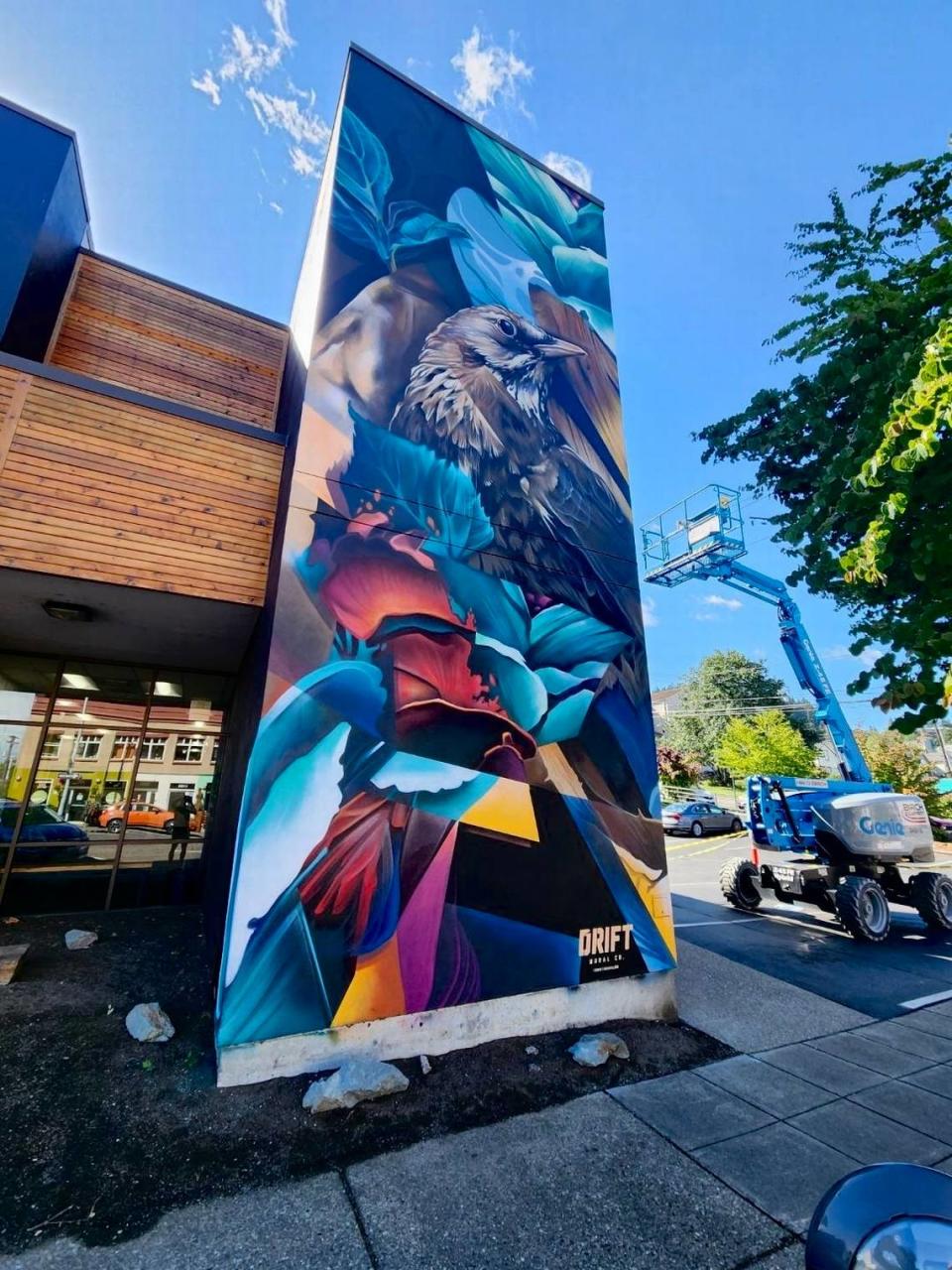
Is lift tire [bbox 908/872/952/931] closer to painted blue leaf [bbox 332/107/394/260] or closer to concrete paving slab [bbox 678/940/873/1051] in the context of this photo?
concrete paving slab [bbox 678/940/873/1051]

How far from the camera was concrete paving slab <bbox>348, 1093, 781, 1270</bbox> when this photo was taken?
112 inches

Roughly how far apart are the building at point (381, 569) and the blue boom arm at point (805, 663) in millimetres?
7907

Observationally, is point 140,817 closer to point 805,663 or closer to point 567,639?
point 567,639

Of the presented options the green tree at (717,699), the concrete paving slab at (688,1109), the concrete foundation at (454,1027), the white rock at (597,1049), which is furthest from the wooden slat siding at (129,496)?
the green tree at (717,699)

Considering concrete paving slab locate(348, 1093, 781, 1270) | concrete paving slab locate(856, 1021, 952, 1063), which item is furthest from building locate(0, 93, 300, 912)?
concrete paving slab locate(856, 1021, 952, 1063)

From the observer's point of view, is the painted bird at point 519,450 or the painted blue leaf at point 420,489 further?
the painted bird at point 519,450

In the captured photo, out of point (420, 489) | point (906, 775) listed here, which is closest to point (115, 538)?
point (420, 489)

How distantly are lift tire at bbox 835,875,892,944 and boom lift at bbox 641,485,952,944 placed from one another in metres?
0.02

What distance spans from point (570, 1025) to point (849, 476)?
20.5 ft

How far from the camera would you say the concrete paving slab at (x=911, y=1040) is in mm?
5418

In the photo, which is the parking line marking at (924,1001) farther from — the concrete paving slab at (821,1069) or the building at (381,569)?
the building at (381,569)

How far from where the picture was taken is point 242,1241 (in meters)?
2.84

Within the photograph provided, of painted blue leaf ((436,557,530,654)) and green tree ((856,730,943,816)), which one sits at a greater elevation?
painted blue leaf ((436,557,530,654))

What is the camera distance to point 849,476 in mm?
5340
